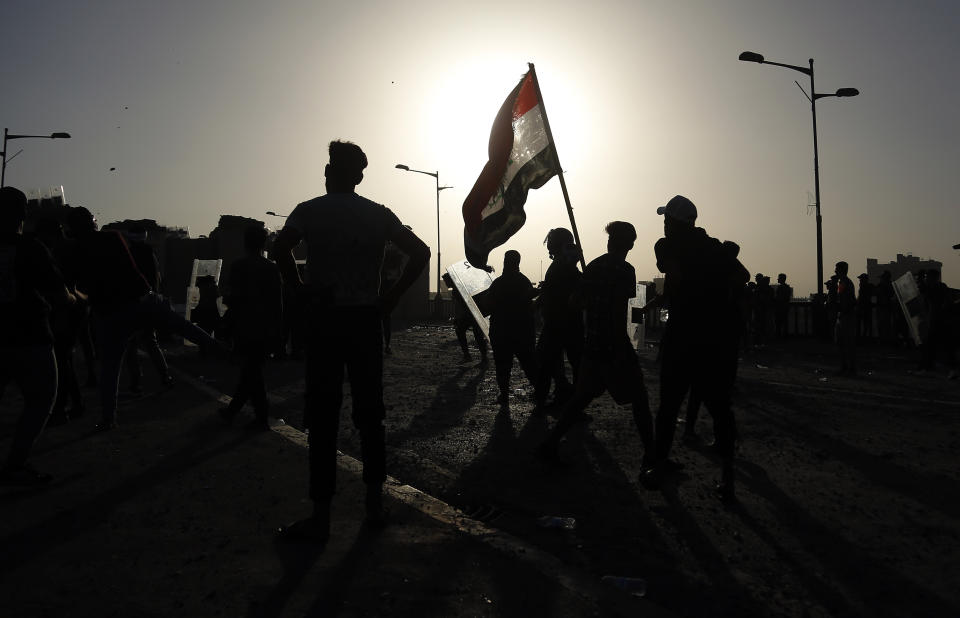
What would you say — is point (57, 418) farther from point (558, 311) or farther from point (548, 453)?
point (558, 311)

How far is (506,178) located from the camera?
27.1 feet

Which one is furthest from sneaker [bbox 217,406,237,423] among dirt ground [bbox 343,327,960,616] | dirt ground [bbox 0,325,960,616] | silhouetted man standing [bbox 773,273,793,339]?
silhouetted man standing [bbox 773,273,793,339]

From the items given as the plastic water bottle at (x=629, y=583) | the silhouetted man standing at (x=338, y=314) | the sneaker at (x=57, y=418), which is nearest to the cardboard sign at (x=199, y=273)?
the sneaker at (x=57, y=418)

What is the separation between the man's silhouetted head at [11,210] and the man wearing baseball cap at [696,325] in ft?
12.8

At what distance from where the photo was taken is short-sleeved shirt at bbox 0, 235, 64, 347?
4.46 m

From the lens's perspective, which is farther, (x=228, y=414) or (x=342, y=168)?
(x=228, y=414)

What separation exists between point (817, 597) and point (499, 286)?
5.96 m

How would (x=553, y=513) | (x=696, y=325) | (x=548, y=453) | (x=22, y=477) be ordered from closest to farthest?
(x=553, y=513)
(x=22, y=477)
(x=696, y=325)
(x=548, y=453)

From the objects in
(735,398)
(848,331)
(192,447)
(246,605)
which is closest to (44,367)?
(192,447)

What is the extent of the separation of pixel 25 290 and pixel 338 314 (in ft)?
7.21

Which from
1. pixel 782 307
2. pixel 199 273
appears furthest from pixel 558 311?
pixel 782 307

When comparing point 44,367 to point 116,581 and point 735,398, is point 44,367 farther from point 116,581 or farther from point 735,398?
point 735,398

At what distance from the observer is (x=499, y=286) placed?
8727 mm

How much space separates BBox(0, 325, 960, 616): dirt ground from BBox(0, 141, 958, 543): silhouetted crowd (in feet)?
1.16
